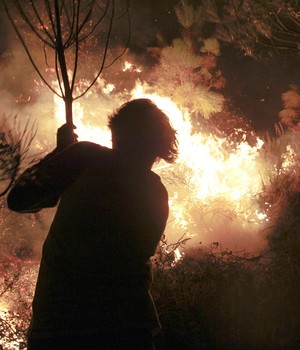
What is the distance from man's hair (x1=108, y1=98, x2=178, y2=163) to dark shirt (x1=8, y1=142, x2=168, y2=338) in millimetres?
122

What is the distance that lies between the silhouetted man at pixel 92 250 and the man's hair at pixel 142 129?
0.08m

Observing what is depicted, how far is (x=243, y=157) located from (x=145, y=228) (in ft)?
22.9

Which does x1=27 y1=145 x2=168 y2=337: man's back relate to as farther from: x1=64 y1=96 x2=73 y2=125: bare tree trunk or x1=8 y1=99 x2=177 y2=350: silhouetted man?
x1=64 y1=96 x2=73 y2=125: bare tree trunk

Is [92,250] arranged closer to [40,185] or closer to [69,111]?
[40,185]

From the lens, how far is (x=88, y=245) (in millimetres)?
1357

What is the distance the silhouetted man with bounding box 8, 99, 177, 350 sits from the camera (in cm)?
134

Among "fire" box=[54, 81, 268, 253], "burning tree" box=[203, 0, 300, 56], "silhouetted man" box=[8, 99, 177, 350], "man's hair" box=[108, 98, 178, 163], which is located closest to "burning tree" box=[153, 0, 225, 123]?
"fire" box=[54, 81, 268, 253]

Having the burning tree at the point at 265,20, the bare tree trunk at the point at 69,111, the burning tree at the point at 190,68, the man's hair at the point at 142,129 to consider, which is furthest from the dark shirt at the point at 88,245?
the burning tree at the point at 190,68

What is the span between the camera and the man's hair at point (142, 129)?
5.04 feet

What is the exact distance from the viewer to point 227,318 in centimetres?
352

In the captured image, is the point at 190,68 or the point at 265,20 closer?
the point at 265,20

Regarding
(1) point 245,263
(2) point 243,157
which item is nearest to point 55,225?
(1) point 245,263

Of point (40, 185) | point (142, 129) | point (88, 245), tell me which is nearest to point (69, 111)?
point (142, 129)

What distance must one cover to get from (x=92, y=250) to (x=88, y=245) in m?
0.02
